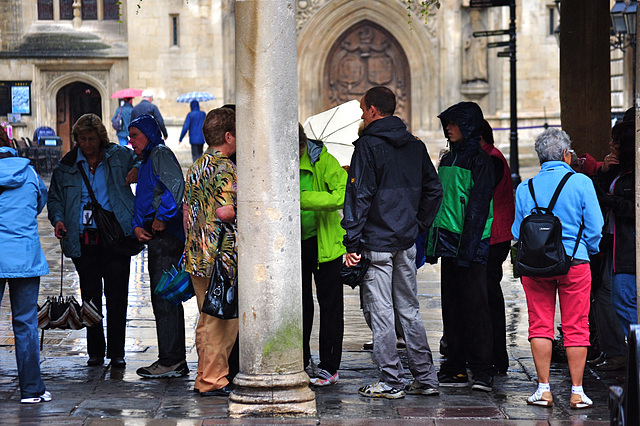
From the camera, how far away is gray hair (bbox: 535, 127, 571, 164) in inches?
254

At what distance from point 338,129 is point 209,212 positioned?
8.39 ft

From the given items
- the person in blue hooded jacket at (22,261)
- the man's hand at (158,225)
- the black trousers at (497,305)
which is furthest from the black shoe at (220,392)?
the black trousers at (497,305)

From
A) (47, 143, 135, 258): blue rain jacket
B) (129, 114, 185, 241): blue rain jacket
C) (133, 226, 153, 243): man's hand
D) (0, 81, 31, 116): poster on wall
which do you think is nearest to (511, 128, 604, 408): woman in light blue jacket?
(129, 114, 185, 241): blue rain jacket

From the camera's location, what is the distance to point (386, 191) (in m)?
6.53

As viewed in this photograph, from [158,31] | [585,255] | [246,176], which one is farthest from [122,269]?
[158,31]

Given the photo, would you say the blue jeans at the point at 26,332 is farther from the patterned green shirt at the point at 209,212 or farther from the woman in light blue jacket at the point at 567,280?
the woman in light blue jacket at the point at 567,280

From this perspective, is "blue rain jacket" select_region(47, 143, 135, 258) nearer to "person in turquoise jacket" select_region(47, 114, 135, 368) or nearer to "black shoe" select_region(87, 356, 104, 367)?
"person in turquoise jacket" select_region(47, 114, 135, 368)

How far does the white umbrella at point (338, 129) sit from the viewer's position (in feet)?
29.0

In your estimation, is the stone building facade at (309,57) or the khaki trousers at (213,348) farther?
the stone building facade at (309,57)

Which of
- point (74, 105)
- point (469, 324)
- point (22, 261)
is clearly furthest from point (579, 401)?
point (74, 105)

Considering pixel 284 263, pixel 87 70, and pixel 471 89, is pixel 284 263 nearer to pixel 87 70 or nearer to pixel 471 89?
pixel 471 89

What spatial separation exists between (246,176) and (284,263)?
1.85ft

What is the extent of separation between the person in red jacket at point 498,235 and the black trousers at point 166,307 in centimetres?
227

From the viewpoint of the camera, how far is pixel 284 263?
6059 millimetres
